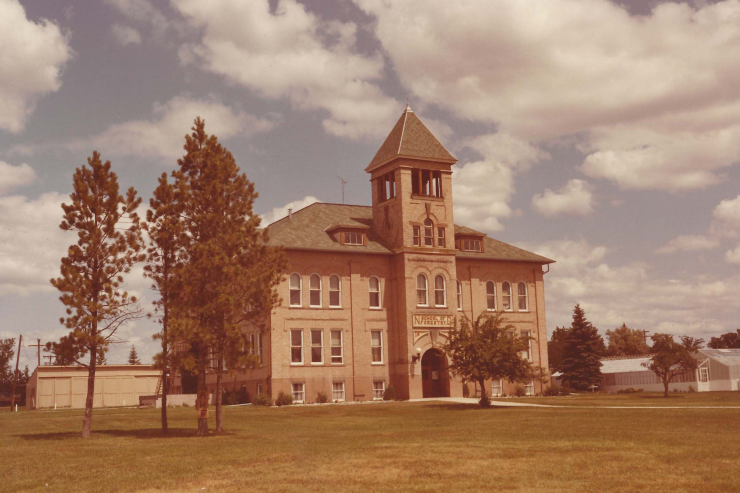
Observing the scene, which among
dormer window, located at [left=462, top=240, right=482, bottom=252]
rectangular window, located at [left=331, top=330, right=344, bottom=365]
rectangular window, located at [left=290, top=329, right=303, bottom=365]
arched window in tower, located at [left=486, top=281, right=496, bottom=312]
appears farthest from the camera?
arched window in tower, located at [left=486, top=281, right=496, bottom=312]

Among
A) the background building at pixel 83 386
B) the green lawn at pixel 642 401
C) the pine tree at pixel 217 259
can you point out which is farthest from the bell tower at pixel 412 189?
the background building at pixel 83 386

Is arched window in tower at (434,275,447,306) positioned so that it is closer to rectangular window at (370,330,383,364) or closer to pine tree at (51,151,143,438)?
rectangular window at (370,330,383,364)

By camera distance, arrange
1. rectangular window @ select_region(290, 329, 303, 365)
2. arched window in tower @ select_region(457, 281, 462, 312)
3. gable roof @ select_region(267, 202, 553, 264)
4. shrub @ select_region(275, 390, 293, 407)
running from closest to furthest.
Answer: shrub @ select_region(275, 390, 293, 407), rectangular window @ select_region(290, 329, 303, 365), gable roof @ select_region(267, 202, 553, 264), arched window in tower @ select_region(457, 281, 462, 312)

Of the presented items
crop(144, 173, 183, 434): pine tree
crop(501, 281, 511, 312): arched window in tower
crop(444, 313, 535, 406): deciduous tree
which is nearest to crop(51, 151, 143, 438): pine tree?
crop(144, 173, 183, 434): pine tree

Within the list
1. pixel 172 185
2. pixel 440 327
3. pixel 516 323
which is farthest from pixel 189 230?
pixel 516 323

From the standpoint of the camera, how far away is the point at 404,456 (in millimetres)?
20234

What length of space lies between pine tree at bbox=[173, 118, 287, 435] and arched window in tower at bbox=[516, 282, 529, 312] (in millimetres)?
34901

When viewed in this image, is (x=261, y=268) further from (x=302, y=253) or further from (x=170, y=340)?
(x=302, y=253)

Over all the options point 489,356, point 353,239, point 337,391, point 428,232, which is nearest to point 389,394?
point 337,391

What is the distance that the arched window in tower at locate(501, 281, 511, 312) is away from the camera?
6053 centimetres

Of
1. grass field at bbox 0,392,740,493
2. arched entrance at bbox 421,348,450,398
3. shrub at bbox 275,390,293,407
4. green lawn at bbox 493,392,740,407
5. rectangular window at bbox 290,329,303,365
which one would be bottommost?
grass field at bbox 0,392,740,493

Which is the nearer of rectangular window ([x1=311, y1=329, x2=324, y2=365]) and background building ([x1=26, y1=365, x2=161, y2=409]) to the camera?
rectangular window ([x1=311, y1=329, x2=324, y2=365])

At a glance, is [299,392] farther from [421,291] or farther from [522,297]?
[522,297]

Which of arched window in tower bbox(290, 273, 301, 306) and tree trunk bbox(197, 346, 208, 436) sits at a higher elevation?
arched window in tower bbox(290, 273, 301, 306)
